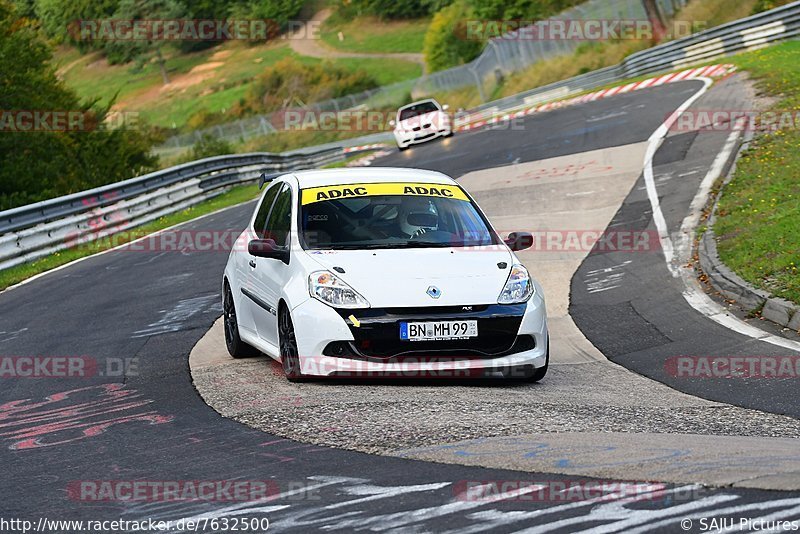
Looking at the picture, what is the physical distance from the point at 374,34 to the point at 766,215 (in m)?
115

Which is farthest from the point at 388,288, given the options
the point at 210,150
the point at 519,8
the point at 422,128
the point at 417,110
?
the point at 519,8

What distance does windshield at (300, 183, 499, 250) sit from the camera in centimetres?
973

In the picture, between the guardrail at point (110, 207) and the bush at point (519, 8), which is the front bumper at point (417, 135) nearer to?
the guardrail at point (110, 207)

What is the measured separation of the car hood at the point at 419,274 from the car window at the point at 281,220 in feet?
2.23

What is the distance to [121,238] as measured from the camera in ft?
77.6

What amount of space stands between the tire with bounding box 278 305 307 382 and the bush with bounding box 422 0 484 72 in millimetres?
85995

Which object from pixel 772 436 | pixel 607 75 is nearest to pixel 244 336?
pixel 772 436

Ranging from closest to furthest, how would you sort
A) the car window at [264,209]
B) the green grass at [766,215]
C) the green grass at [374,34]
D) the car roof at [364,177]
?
the car roof at [364,177] → the car window at [264,209] → the green grass at [766,215] → the green grass at [374,34]

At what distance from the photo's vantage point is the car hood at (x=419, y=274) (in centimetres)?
882
